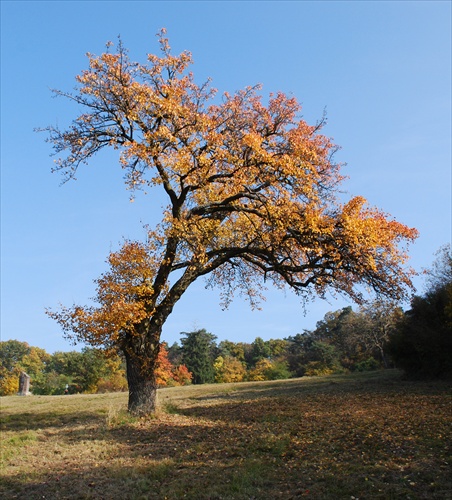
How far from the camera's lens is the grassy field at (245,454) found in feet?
22.6

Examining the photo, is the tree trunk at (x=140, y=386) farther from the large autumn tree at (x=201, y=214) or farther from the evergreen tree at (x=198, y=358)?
the evergreen tree at (x=198, y=358)

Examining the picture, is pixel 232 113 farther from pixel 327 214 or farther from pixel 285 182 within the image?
pixel 327 214

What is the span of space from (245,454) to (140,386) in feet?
21.8

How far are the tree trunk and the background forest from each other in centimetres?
86

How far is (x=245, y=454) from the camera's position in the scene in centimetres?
892

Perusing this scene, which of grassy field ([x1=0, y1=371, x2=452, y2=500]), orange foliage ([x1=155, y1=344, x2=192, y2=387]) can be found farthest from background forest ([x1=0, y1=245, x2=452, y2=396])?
grassy field ([x1=0, y1=371, x2=452, y2=500])

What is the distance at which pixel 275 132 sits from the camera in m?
16.9

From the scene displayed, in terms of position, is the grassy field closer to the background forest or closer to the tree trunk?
the tree trunk

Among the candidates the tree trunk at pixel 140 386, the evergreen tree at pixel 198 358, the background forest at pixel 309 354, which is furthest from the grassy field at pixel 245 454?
the evergreen tree at pixel 198 358

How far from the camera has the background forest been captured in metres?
21.5

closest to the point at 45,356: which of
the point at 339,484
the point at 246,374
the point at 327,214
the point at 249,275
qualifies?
the point at 246,374

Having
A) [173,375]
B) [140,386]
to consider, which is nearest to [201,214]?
[140,386]

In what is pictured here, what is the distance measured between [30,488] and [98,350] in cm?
676

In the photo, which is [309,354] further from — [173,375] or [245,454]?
[245,454]
